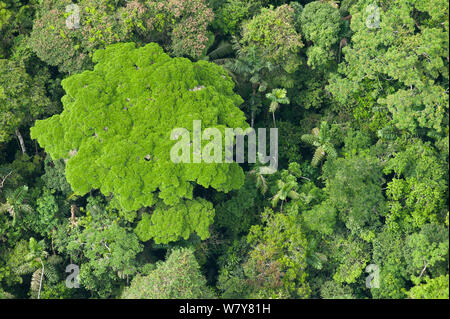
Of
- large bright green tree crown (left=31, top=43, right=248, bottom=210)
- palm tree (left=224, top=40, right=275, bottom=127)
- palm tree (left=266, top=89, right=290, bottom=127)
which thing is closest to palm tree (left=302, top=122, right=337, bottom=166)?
palm tree (left=266, top=89, right=290, bottom=127)

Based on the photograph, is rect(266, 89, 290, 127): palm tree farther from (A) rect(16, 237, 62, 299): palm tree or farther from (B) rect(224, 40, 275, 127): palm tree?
(A) rect(16, 237, 62, 299): palm tree

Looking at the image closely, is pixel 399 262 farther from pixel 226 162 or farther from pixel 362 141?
pixel 226 162

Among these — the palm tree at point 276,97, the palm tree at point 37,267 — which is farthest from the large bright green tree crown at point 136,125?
the palm tree at point 37,267

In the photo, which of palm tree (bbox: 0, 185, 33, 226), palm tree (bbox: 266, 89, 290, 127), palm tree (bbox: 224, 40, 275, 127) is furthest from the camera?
palm tree (bbox: 224, 40, 275, 127)

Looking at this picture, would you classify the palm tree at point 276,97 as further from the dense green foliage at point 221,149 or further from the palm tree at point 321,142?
the palm tree at point 321,142

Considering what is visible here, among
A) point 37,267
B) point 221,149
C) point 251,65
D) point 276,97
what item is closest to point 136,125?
point 221,149

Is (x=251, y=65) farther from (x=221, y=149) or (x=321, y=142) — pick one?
(x=221, y=149)

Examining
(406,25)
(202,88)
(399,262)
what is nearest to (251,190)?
(202,88)
